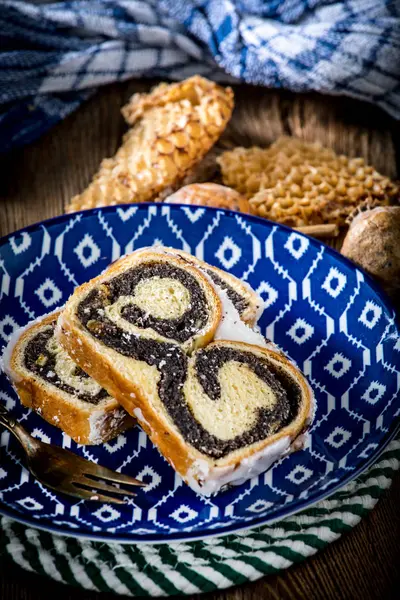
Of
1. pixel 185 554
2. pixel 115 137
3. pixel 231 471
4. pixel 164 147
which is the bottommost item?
pixel 185 554

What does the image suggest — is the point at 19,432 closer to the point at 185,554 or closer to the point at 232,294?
the point at 185,554

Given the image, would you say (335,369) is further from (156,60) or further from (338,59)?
(156,60)

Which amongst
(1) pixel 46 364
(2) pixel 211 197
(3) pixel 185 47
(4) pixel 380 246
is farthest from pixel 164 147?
(1) pixel 46 364

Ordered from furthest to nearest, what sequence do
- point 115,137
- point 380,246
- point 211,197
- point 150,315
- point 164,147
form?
point 115,137
point 164,147
point 211,197
point 380,246
point 150,315

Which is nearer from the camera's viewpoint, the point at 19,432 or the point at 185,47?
the point at 19,432

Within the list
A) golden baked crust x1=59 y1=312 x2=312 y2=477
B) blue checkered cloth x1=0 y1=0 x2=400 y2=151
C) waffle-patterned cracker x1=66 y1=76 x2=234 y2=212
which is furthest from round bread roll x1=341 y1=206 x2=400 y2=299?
blue checkered cloth x1=0 y1=0 x2=400 y2=151

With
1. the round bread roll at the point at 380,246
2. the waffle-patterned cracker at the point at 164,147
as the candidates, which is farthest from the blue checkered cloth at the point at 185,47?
the round bread roll at the point at 380,246

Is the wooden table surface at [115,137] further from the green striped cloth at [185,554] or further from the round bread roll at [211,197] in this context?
the green striped cloth at [185,554]
